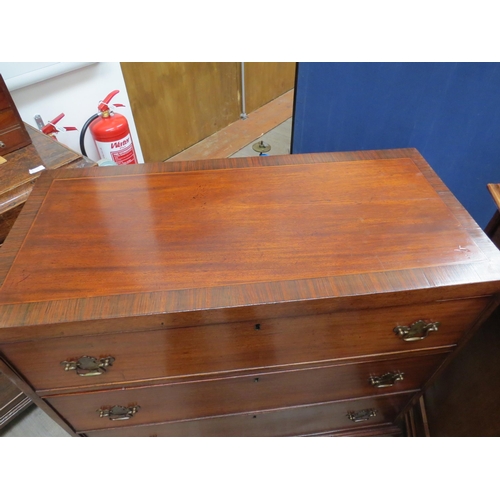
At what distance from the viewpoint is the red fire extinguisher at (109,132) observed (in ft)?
4.64

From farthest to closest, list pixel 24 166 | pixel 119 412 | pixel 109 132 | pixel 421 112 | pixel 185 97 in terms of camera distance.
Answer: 1. pixel 185 97
2. pixel 109 132
3. pixel 421 112
4. pixel 24 166
5. pixel 119 412

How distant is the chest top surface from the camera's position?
61 centimetres

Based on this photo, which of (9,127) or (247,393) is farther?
(9,127)

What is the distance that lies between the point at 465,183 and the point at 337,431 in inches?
34.4

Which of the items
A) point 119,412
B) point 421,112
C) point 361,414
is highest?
point 421,112

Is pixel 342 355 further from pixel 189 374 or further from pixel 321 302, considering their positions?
pixel 189 374

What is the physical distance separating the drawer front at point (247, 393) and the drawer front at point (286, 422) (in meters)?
0.04

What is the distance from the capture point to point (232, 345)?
69 centimetres

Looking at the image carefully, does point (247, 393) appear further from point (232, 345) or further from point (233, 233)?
point (233, 233)

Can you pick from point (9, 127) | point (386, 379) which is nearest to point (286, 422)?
point (386, 379)

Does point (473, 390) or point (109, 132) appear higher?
point (109, 132)

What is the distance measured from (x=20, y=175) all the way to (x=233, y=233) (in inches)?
24.4

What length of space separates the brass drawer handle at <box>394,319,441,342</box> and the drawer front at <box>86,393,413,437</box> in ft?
1.00

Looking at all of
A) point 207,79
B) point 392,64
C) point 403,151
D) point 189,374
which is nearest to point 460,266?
point 403,151
